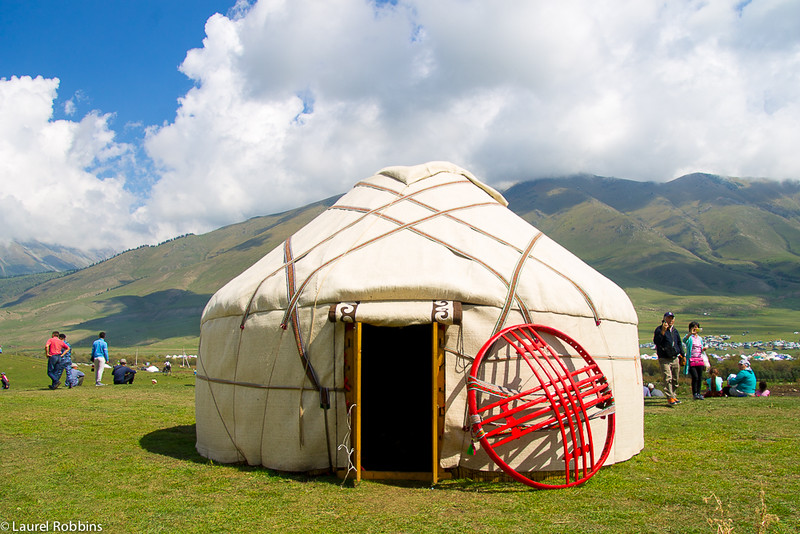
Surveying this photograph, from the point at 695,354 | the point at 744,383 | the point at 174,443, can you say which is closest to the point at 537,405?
the point at 174,443

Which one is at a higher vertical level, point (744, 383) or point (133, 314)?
point (133, 314)

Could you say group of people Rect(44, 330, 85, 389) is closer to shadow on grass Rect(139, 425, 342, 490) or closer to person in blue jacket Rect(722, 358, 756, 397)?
shadow on grass Rect(139, 425, 342, 490)

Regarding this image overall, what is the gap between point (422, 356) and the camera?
6305 mm

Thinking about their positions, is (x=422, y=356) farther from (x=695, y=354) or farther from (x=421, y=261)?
(x=695, y=354)

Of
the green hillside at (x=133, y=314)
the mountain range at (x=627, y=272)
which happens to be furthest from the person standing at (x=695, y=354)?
the mountain range at (x=627, y=272)

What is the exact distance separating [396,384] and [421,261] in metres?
1.50

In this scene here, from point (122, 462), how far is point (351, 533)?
3179mm

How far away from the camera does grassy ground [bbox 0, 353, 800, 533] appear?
4.02 m

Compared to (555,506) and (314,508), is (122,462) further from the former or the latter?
(555,506)

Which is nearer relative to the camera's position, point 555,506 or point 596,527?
point 596,527

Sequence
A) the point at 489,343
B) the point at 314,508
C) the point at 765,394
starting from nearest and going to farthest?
the point at 314,508 → the point at 489,343 → the point at 765,394

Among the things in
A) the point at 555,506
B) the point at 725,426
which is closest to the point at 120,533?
the point at 555,506

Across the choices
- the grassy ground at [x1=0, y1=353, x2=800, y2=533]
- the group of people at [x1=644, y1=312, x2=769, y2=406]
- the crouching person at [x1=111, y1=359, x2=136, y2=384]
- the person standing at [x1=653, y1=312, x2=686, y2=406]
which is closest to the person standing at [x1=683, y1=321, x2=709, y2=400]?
the group of people at [x1=644, y1=312, x2=769, y2=406]

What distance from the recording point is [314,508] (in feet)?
14.5
